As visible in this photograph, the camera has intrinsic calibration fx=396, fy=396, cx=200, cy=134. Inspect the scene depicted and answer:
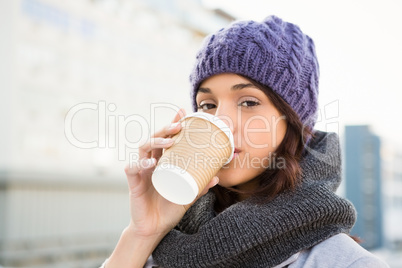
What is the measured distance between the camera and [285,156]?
119 cm

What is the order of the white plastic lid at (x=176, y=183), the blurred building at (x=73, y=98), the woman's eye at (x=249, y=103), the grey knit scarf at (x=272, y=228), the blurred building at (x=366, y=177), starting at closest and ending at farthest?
the white plastic lid at (x=176, y=183), the grey knit scarf at (x=272, y=228), the woman's eye at (x=249, y=103), the blurred building at (x=73, y=98), the blurred building at (x=366, y=177)

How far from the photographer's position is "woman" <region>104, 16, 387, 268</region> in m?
1.04

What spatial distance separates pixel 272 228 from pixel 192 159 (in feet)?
0.97

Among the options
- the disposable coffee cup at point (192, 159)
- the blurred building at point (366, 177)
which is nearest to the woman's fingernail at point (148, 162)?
the disposable coffee cup at point (192, 159)

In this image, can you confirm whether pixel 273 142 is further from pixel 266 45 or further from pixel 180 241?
pixel 180 241

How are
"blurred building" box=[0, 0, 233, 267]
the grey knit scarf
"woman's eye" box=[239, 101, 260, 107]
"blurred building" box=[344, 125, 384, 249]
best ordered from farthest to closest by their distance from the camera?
1. "blurred building" box=[344, 125, 384, 249]
2. "blurred building" box=[0, 0, 233, 267]
3. "woman's eye" box=[239, 101, 260, 107]
4. the grey knit scarf

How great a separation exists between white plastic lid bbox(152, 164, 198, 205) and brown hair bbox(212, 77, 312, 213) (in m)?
Answer: 0.29

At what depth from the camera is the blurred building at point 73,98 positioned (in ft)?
27.6

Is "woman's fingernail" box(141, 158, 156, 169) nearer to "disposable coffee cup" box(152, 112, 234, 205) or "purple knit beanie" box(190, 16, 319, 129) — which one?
"disposable coffee cup" box(152, 112, 234, 205)

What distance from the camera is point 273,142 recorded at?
1.20 meters

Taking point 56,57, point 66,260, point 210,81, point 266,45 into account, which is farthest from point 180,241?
point 56,57

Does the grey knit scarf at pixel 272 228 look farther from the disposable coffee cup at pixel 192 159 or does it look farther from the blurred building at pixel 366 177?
the blurred building at pixel 366 177

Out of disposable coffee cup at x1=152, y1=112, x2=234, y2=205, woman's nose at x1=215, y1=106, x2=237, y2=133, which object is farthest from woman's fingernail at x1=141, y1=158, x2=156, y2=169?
woman's nose at x1=215, y1=106, x2=237, y2=133

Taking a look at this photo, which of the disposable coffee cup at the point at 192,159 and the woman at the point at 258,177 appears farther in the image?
the woman at the point at 258,177
